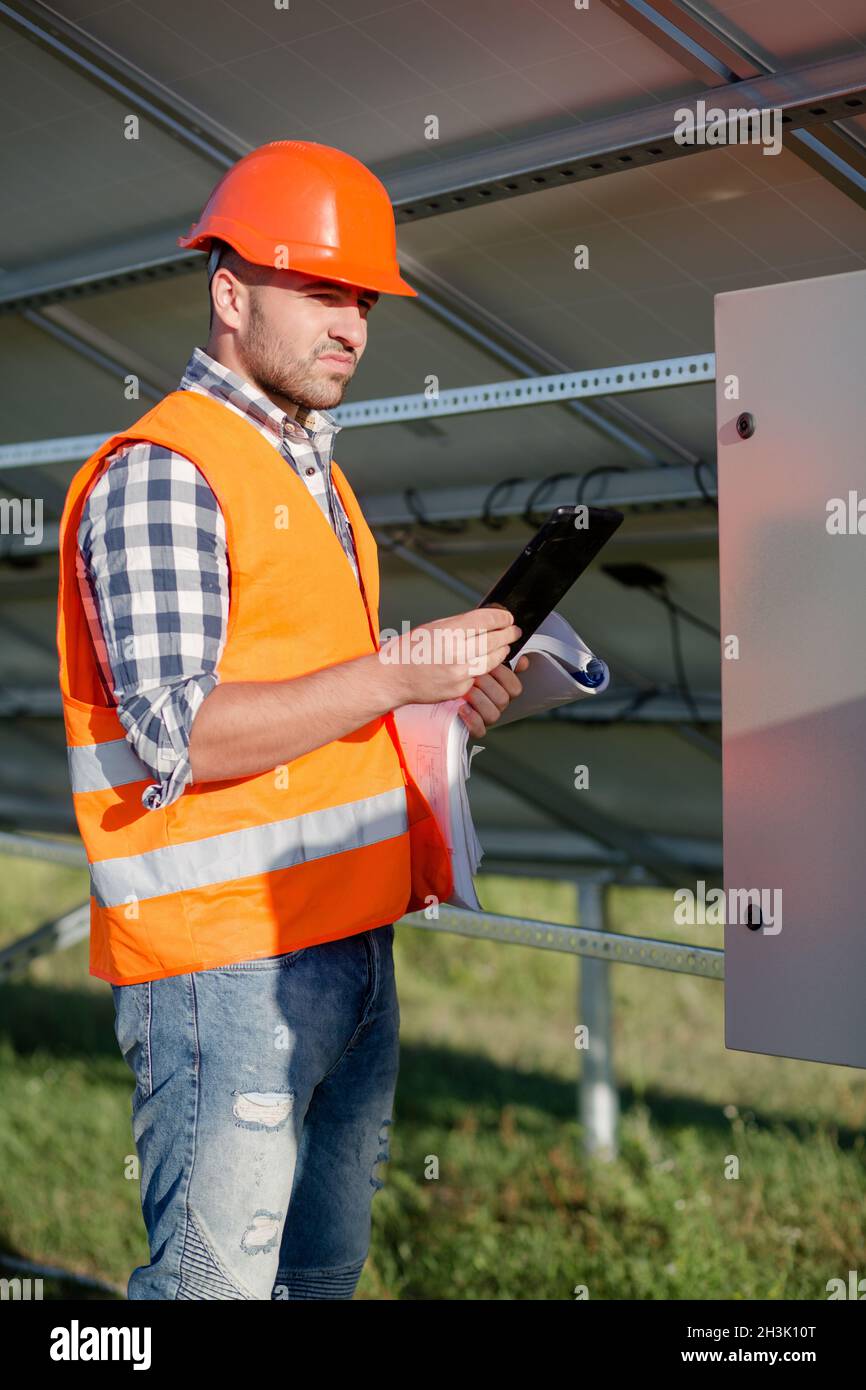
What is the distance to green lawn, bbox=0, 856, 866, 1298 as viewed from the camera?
3.98 metres

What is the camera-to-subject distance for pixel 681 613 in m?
3.46

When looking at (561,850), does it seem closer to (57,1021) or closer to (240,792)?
(240,792)

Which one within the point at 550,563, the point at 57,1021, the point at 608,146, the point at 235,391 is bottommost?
the point at 57,1021

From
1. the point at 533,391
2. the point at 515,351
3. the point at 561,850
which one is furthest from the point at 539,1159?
the point at 533,391

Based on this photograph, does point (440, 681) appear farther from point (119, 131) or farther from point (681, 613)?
point (681, 613)

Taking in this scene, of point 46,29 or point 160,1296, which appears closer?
point 160,1296

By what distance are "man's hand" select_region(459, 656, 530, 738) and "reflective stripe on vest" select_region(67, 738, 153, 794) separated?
0.48 metres

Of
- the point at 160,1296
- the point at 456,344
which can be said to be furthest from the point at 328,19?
the point at 160,1296

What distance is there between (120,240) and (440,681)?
173 centimetres

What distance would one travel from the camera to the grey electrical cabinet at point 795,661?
5.62 feet

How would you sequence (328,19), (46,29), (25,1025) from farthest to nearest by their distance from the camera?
(25,1025) < (46,29) < (328,19)

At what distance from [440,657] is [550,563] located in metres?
0.21

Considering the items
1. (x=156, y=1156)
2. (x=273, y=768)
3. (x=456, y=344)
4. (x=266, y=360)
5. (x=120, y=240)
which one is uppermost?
(x=120, y=240)

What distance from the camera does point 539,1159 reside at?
16.2 feet
